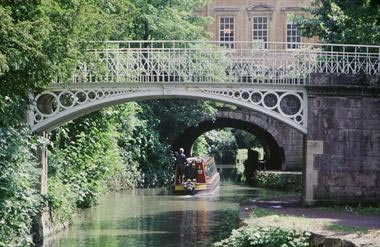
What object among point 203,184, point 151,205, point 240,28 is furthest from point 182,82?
point 240,28

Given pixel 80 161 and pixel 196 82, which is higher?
pixel 196 82

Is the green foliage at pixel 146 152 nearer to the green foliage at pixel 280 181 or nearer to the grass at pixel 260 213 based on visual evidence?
the green foliage at pixel 280 181

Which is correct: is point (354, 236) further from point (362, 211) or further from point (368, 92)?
point (368, 92)

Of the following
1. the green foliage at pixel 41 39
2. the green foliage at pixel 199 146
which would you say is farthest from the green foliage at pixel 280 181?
the green foliage at pixel 41 39

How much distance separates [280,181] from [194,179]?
429 cm

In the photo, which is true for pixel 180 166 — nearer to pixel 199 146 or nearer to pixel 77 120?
pixel 77 120

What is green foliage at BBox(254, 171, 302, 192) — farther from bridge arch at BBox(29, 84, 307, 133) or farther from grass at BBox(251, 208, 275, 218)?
grass at BBox(251, 208, 275, 218)

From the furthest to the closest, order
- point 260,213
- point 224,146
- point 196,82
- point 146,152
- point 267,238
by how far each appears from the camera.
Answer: point 224,146 → point 146,152 → point 196,82 → point 260,213 → point 267,238

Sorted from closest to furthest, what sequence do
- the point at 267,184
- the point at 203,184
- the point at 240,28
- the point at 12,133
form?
the point at 12,133, the point at 203,184, the point at 267,184, the point at 240,28

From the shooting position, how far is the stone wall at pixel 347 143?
19.1 metres

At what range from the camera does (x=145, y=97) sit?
63.1 feet

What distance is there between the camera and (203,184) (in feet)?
100

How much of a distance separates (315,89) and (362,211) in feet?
10.7

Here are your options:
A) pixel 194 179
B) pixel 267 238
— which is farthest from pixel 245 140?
pixel 267 238
